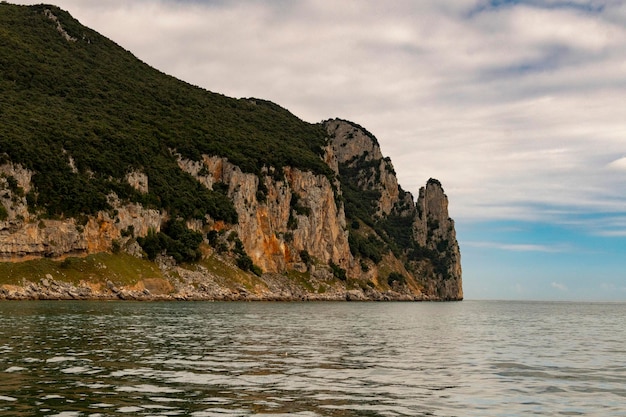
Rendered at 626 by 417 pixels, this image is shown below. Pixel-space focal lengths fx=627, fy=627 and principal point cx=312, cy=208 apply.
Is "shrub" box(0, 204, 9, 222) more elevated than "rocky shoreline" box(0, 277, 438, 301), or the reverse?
"shrub" box(0, 204, 9, 222)

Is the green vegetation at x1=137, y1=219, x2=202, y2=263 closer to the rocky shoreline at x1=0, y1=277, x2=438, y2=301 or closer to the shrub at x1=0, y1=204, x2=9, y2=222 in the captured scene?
the rocky shoreline at x1=0, y1=277, x2=438, y2=301

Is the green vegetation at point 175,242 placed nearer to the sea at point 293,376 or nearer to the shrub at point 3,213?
the shrub at point 3,213

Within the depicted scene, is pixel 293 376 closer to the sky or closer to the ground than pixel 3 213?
Answer: closer to the ground

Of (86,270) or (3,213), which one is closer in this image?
(3,213)

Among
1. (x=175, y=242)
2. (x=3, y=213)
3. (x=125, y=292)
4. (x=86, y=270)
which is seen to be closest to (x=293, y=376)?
(x=125, y=292)

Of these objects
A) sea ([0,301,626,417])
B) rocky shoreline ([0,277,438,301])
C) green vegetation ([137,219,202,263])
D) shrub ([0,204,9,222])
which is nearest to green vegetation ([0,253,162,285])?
rocky shoreline ([0,277,438,301])

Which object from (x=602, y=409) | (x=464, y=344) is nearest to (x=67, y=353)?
(x=602, y=409)

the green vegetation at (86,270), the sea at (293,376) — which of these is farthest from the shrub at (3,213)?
the sea at (293,376)

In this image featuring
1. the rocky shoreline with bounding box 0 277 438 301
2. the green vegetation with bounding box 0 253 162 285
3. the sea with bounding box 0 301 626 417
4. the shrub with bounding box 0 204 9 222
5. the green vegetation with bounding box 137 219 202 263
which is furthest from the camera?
the green vegetation with bounding box 137 219 202 263

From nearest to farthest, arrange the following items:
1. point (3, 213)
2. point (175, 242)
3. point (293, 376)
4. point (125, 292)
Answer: point (293, 376), point (3, 213), point (125, 292), point (175, 242)

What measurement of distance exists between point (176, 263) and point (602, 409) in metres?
158

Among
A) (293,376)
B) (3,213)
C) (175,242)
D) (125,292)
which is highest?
(3,213)

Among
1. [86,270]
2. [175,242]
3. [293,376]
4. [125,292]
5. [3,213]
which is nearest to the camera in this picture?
[293,376]

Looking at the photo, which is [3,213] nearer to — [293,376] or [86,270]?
[86,270]
